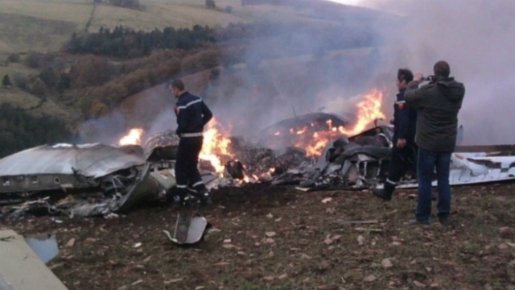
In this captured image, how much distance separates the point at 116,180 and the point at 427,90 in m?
4.79

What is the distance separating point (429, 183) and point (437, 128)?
599 mm

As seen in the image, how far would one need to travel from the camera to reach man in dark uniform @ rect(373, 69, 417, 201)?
26.0 feet

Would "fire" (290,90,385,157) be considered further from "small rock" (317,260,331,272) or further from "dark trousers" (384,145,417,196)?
"small rock" (317,260,331,272)

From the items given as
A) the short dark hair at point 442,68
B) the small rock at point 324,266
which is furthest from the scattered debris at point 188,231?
the short dark hair at point 442,68

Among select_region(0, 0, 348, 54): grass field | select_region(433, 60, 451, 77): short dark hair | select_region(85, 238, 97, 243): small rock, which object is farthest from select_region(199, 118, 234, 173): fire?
select_region(0, 0, 348, 54): grass field

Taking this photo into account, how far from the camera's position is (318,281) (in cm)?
526

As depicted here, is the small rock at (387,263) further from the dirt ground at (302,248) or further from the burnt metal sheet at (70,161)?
the burnt metal sheet at (70,161)

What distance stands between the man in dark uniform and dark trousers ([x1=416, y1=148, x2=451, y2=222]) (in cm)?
110

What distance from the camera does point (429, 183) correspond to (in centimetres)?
682

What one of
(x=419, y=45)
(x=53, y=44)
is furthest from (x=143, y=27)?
(x=419, y=45)

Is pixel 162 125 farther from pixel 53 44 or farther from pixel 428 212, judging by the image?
pixel 53 44

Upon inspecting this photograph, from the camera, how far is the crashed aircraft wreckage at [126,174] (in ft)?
29.6

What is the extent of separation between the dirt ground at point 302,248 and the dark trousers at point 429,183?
17 centimetres

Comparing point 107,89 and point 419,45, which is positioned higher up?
point 419,45
